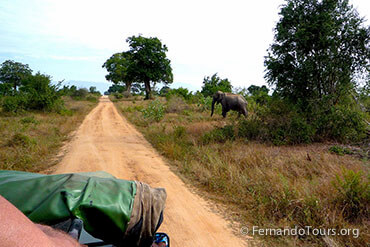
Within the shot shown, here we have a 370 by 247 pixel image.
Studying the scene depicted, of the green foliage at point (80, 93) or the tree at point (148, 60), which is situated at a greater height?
the tree at point (148, 60)

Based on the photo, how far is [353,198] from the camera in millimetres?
3867

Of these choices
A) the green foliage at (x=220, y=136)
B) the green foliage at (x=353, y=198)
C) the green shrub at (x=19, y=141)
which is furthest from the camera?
the green foliage at (x=220, y=136)

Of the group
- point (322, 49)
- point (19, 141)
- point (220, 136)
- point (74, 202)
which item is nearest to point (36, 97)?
point (19, 141)

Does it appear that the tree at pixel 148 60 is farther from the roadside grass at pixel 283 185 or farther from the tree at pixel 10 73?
the tree at pixel 10 73

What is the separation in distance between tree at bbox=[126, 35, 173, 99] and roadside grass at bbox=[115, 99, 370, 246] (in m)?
32.4

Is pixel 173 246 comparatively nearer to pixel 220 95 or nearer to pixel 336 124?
pixel 336 124

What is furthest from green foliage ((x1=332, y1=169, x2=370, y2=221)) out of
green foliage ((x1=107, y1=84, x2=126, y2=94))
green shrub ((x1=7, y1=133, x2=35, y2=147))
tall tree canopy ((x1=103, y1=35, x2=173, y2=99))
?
green foliage ((x1=107, y1=84, x2=126, y2=94))

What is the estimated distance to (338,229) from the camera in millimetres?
3473

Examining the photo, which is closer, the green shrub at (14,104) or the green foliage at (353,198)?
the green foliage at (353,198)

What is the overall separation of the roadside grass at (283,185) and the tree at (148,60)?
106 ft

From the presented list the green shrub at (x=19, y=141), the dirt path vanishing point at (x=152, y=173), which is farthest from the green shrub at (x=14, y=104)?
the green shrub at (x=19, y=141)

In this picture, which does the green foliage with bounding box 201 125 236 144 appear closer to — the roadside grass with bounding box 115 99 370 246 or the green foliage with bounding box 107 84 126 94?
the roadside grass with bounding box 115 99 370 246

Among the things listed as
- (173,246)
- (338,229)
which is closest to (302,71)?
(338,229)

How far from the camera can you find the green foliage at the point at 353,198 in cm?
380
